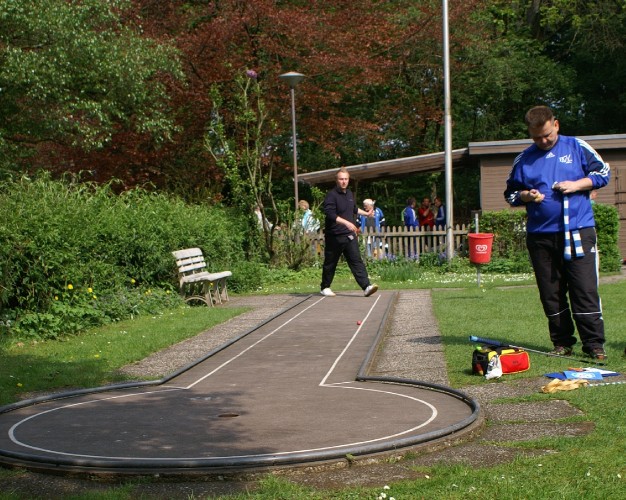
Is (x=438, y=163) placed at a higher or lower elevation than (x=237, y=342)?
higher

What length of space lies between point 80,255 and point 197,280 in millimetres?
2916

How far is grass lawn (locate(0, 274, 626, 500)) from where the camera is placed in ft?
14.8

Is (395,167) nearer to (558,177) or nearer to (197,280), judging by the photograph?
(197,280)

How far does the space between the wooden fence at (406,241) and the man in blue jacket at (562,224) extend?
1625 cm

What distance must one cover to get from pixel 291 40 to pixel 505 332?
2098 cm

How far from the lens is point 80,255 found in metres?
12.5

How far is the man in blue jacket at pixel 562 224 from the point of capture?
27.0 ft

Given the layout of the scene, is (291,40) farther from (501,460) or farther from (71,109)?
(501,460)

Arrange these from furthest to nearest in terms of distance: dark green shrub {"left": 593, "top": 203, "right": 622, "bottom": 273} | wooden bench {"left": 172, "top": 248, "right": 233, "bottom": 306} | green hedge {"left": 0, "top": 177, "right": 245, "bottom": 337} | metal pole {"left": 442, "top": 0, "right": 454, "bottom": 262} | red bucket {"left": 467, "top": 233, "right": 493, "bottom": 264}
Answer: metal pole {"left": 442, "top": 0, "right": 454, "bottom": 262} → dark green shrub {"left": 593, "top": 203, "right": 622, "bottom": 273} → red bucket {"left": 467, "top": 233, "right": 493, "bottom": 264} → wooden bench {"left": 172, "top": 248, "right": 233, "bottom": 306} → green hedge {"left": 0, "top": 177, "right": 245, "bottom": 337}

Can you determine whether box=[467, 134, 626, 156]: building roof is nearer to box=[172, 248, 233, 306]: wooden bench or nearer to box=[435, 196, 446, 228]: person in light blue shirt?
box=[435, 196, 446, 228]: person in light blue shirt

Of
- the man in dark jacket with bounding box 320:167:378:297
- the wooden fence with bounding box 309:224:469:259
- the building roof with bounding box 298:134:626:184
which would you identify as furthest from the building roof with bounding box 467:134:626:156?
the man in dark jacket with bounding box 320:167:378:297

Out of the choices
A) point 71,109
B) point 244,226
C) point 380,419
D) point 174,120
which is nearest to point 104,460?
point 380,419

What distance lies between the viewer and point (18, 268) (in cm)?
1123

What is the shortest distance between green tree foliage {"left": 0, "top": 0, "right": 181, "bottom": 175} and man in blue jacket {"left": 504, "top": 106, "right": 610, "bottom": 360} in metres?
14.9
